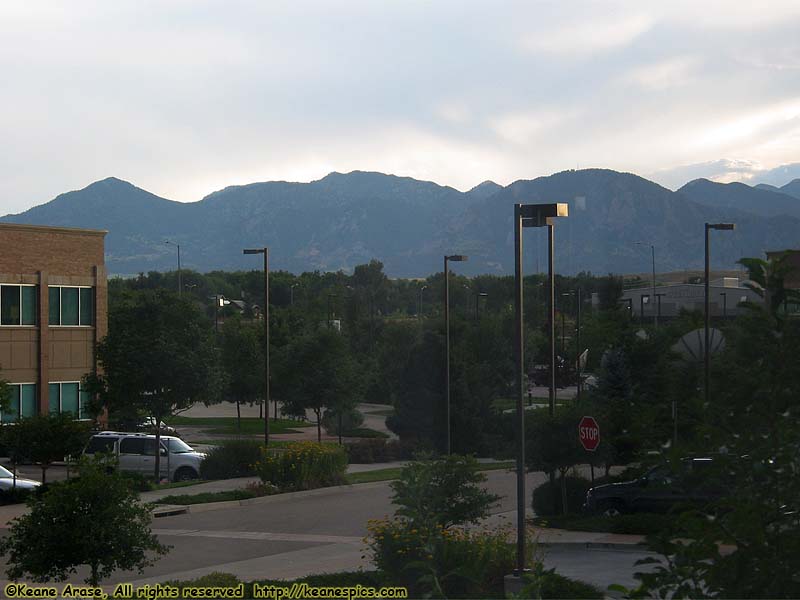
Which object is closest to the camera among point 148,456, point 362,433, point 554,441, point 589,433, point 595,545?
point 595,545

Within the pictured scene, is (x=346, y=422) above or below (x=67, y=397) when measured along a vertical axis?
below

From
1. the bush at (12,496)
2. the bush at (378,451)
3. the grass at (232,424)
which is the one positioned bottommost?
the grass at (232,424)

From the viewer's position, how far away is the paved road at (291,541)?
58.7 feet

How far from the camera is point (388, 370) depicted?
57406 millimetres

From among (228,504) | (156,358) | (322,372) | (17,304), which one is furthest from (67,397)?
(228,504)

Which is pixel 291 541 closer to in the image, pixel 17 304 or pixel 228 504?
pixel 228 504

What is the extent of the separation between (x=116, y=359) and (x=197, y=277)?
116961 mm

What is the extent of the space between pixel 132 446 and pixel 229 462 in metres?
3.33

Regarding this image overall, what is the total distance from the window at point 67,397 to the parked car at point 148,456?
8589mm

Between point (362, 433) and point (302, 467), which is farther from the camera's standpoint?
point (362, 433)

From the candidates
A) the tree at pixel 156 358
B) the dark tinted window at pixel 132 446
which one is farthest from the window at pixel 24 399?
the tree at pixel 156 358

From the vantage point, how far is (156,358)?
32.0m

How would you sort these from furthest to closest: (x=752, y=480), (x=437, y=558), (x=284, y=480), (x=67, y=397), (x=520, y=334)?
1. (x=67, y=397)
2. (x=284, y=480)
3. (x=520, y=334)
4. (x=437, y=558)
5. (x=752, y=480)

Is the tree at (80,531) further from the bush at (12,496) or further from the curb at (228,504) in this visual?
the bush at (12,496)
